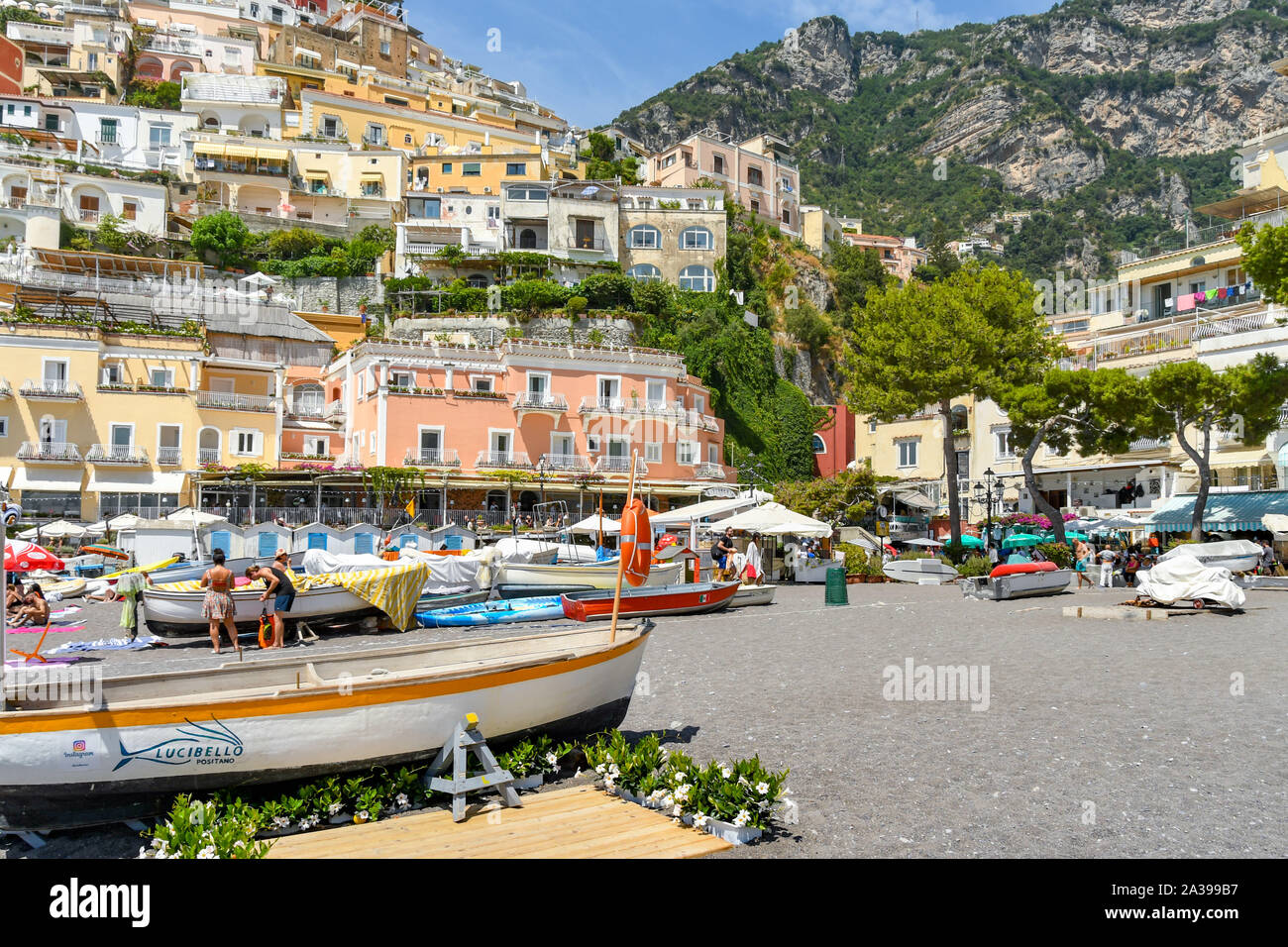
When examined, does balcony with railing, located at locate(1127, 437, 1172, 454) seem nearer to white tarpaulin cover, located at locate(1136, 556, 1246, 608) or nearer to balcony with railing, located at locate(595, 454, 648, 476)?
white tarpaulin cover, located at locate(1136, 556, 1246, 608)

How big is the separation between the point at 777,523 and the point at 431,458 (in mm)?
19296

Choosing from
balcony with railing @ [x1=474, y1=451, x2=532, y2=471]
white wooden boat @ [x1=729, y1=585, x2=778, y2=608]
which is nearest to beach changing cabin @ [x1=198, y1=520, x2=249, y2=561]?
white wooden boat @ [x1=729, y1=585, x2=778, y2=608]

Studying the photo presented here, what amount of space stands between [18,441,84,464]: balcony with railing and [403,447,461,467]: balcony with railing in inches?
515

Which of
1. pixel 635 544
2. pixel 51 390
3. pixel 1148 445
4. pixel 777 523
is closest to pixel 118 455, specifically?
pixel 51 390

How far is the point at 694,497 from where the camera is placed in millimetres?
44406

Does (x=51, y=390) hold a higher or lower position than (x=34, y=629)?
higher

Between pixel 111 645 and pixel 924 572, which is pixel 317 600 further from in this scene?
pixel 924 572

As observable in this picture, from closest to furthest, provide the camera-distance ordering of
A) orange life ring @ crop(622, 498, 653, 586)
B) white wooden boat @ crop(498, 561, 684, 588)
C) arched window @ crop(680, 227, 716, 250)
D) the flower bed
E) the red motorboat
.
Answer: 1. the flower bed
2. orange life ring @ crop(622, 498, 653, 586)
3. the red motorboat
4. white wooden boat @ crop(498, 561, 684, 588)
5. arched window @ crop(680, 227, 716, 250)

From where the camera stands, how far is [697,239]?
6259cm

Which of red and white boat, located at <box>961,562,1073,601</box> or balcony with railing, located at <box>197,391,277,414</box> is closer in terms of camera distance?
red and white boat, located at <box>961,562,1073,601</box>

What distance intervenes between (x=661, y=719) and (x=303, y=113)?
72.7 metres

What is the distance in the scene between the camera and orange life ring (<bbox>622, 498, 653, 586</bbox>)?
26.3ft
